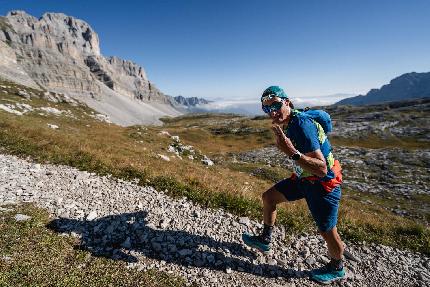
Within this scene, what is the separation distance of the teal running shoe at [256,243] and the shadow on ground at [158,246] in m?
0.26

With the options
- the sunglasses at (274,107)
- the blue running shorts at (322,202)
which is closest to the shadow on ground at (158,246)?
the blue running shorts at (322,202)

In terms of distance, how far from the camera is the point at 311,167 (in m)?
6.13

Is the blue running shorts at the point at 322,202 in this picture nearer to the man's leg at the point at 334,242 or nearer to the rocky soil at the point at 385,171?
the man's leg at the point at 334,242

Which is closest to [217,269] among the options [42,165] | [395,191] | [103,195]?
[103,195]

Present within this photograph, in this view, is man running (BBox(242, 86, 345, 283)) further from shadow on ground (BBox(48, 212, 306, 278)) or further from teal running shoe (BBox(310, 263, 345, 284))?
shadow on ground (BBox(48, 212, 306, 278))

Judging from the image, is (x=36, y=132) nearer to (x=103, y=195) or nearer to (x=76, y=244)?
(x=103, y=195)

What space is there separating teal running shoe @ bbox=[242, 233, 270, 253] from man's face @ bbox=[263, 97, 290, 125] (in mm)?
3730

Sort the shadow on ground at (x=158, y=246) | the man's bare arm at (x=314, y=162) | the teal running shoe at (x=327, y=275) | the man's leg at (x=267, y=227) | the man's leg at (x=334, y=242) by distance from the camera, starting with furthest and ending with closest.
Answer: the man's leg at (x=267, y=227) < the shadow on ground at (x=158, y=246) < the teal running shoe at (x=327, y=275) < the man's leg at (x=334, y=242) < the man's bare arm at (x=314, y=162)

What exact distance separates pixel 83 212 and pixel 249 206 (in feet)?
19.1

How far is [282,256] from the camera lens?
28.3 feet

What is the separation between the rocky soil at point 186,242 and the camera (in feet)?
25.5

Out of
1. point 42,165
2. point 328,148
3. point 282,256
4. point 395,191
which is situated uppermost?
point 328,148

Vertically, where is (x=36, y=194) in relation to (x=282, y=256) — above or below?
above

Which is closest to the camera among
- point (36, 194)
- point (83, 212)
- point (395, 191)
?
point (83, 212)
